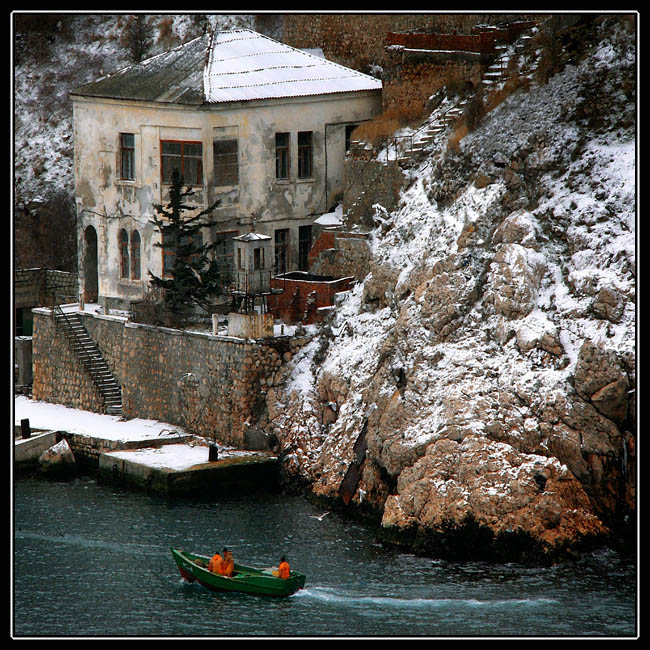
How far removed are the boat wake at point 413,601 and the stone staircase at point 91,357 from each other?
1692 cm

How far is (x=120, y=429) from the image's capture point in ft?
189

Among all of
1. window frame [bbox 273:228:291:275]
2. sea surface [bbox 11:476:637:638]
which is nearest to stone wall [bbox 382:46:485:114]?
window frame [bbox 273:228:291:275]

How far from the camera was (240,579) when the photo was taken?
45.3m

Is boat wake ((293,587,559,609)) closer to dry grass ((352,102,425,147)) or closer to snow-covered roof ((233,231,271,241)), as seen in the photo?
snow-covered roof ((233,231,271,241))

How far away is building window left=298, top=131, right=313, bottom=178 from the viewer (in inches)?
2399

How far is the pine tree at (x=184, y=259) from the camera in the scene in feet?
189

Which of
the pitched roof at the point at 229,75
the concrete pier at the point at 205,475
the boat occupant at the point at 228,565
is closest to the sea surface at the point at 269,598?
Result: the boat occupant at the point at 228,565

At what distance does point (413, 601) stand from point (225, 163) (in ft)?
64.7

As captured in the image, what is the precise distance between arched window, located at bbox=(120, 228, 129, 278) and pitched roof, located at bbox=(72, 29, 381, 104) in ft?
14.7

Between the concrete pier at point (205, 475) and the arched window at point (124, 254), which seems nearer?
the concrete pier at point (205, 475)

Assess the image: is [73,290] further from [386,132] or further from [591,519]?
[591,519]

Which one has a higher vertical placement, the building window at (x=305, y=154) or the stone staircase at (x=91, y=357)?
the building window at (x=305, y=154)

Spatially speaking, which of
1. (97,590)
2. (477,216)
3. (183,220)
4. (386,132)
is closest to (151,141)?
(183,220)

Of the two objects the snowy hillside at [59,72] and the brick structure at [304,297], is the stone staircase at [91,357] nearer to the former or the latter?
the brick structure at [304,297]
